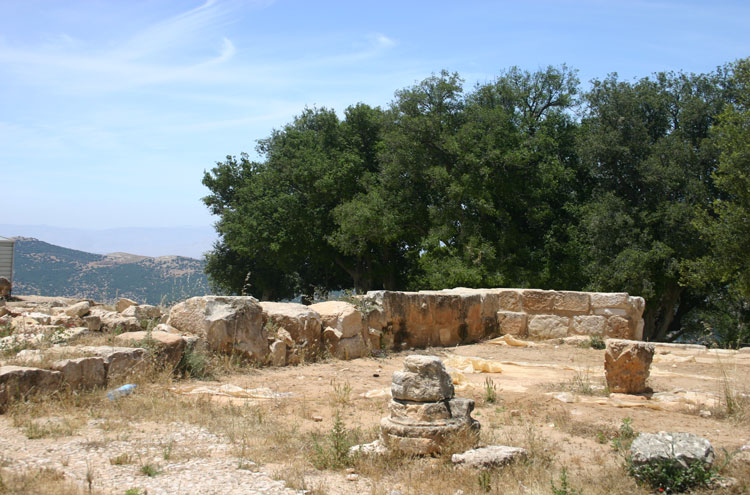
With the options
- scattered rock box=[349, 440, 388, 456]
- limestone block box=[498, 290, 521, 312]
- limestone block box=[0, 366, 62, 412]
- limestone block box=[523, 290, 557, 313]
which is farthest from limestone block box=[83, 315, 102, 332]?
limestone block box=[523, 290, 557, 313]

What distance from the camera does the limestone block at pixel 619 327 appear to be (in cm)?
Answer: 1212

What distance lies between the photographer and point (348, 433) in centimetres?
544

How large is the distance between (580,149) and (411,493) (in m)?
19.2

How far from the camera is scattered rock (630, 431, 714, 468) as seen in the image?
4227 millimetres

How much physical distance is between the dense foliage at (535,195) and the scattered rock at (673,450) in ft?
45.3

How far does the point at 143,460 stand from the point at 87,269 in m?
40.5

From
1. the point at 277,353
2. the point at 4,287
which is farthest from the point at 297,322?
the point at 4,287

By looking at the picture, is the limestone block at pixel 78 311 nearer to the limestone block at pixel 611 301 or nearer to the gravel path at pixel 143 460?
the gravel path at pixel 143 460

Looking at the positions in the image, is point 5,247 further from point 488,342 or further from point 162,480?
point 162,480

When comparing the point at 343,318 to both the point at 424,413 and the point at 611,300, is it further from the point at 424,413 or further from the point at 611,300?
the point at 611,300

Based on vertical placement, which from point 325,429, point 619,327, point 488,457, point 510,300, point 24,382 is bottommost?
point 325,429

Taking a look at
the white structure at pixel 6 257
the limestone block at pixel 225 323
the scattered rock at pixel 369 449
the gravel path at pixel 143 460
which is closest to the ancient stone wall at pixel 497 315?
the limestone block at pixel 225 323

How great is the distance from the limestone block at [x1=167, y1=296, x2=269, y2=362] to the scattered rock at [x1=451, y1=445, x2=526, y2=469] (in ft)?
14.9

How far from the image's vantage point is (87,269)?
4156 cm
